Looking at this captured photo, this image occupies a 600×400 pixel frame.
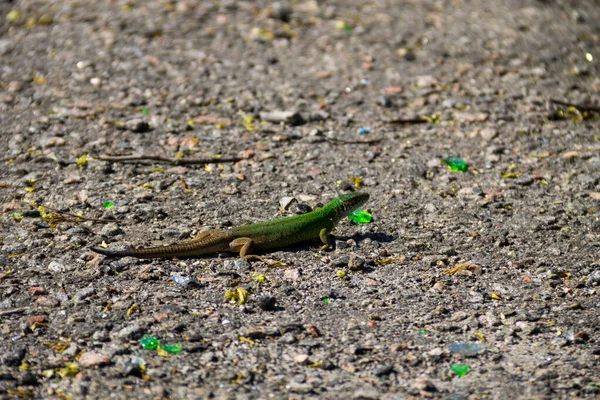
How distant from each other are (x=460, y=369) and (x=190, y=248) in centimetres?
222

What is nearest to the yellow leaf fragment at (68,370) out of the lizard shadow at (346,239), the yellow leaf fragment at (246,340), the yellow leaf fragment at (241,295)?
the yellow leaf fragment at (246,340)

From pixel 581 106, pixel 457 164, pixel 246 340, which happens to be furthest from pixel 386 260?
pixel 581 106

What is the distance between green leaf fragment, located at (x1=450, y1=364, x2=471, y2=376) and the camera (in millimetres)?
4613

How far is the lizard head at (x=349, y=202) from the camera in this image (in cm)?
630

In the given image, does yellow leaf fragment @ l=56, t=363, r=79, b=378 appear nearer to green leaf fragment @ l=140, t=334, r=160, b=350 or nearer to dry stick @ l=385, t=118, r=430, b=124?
green leaf fragment @ l=140, t=334, r=160, b=350

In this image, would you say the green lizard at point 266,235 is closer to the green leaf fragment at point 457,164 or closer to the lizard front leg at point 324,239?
the lizard front leg at point 324,239

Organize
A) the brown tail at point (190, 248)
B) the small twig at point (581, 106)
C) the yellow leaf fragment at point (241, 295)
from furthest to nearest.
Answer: the small twig at point (581, 106), the brown tail at point (190, 248), the yellow leaf fragment at point (241, 295)

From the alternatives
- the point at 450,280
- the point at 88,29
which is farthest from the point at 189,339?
the point at 88,29

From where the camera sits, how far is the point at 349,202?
6336mm

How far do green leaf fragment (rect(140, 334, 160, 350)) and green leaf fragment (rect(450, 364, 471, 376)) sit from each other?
184 centimetres

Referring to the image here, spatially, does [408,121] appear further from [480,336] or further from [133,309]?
[133,309]

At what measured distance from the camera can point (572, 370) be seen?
15.2ft

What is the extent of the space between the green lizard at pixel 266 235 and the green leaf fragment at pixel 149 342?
0.96 m

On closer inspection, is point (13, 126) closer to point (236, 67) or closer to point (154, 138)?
point (154, 138)
